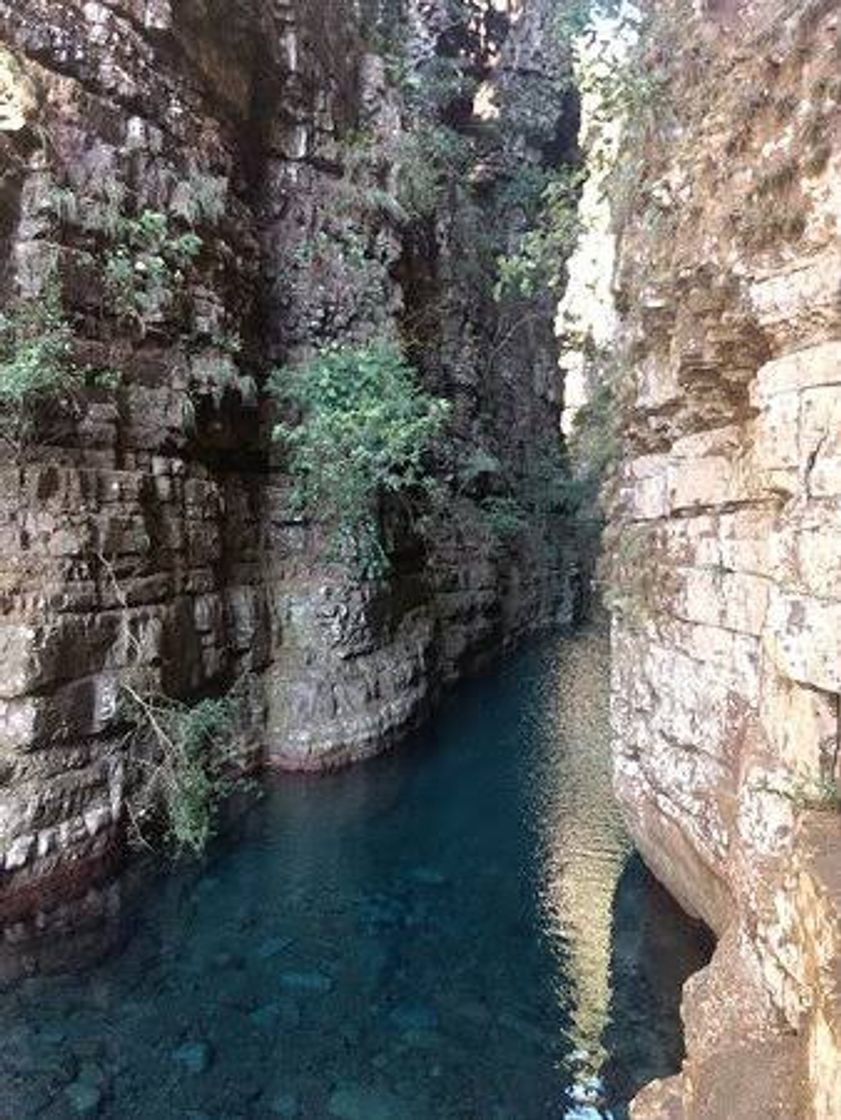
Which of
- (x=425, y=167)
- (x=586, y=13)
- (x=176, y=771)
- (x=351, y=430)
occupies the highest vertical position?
(x=425, y=167)

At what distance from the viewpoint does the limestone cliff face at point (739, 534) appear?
129 inches

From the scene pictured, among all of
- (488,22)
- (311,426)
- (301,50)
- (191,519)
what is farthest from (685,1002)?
(488,22)

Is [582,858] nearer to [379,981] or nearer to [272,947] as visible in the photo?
[379,981]

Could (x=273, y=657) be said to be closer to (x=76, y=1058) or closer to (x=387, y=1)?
(x=76, y=1058)

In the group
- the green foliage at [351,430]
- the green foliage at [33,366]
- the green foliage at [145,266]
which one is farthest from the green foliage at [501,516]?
the green foliage at [33,366]

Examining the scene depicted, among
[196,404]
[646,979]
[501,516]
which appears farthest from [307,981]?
[501,516]

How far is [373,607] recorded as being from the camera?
11602 mm

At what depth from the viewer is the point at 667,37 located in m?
5.98

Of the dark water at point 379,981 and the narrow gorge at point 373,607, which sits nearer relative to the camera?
the narrow gorge at point 373,607

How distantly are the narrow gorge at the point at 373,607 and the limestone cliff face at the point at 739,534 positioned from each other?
3 cm

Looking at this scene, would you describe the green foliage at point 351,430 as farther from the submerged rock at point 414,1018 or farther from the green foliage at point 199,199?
the submerged rock at point 414,1018

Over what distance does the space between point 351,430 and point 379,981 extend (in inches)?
256

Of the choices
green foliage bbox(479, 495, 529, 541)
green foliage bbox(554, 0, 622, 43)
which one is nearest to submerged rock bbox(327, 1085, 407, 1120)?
green foliage bbox(554, 0, 622, 43)

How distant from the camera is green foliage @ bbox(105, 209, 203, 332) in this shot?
27.9 ft
